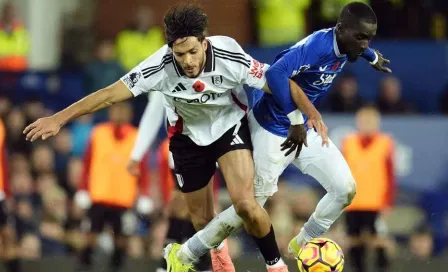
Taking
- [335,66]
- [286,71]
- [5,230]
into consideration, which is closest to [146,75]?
[286,71]

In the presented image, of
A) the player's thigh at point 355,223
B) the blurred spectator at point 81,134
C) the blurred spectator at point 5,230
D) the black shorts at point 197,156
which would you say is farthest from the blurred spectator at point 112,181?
the black shorts at point 197,156

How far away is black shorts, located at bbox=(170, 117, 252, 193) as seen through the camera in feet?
31.6

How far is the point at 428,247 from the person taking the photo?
14.4 m

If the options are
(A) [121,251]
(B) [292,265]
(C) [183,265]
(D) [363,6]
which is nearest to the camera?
(D) [363,6]

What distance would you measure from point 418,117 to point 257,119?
538 cm

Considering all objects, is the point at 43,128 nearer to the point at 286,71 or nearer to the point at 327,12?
the point at 286,71

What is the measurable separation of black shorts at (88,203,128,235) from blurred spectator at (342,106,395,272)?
7.97 ft

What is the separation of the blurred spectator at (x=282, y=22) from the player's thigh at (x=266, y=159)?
630 centimetres

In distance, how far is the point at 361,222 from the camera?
14.1 meters

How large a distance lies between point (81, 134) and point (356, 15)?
21.5ft

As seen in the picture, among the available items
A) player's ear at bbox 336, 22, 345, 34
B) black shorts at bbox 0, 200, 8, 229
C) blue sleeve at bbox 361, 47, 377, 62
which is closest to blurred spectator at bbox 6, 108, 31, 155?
black shorts at bbox 0, 200, 8, 229

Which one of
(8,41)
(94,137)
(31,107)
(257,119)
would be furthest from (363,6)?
(8,41)

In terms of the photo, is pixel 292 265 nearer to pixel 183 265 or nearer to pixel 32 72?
pixel 183 265

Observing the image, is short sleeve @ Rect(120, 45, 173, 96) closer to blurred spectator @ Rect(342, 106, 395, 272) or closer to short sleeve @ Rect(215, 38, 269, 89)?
short sleeve @ Rect(215, 38, 269, 89)
